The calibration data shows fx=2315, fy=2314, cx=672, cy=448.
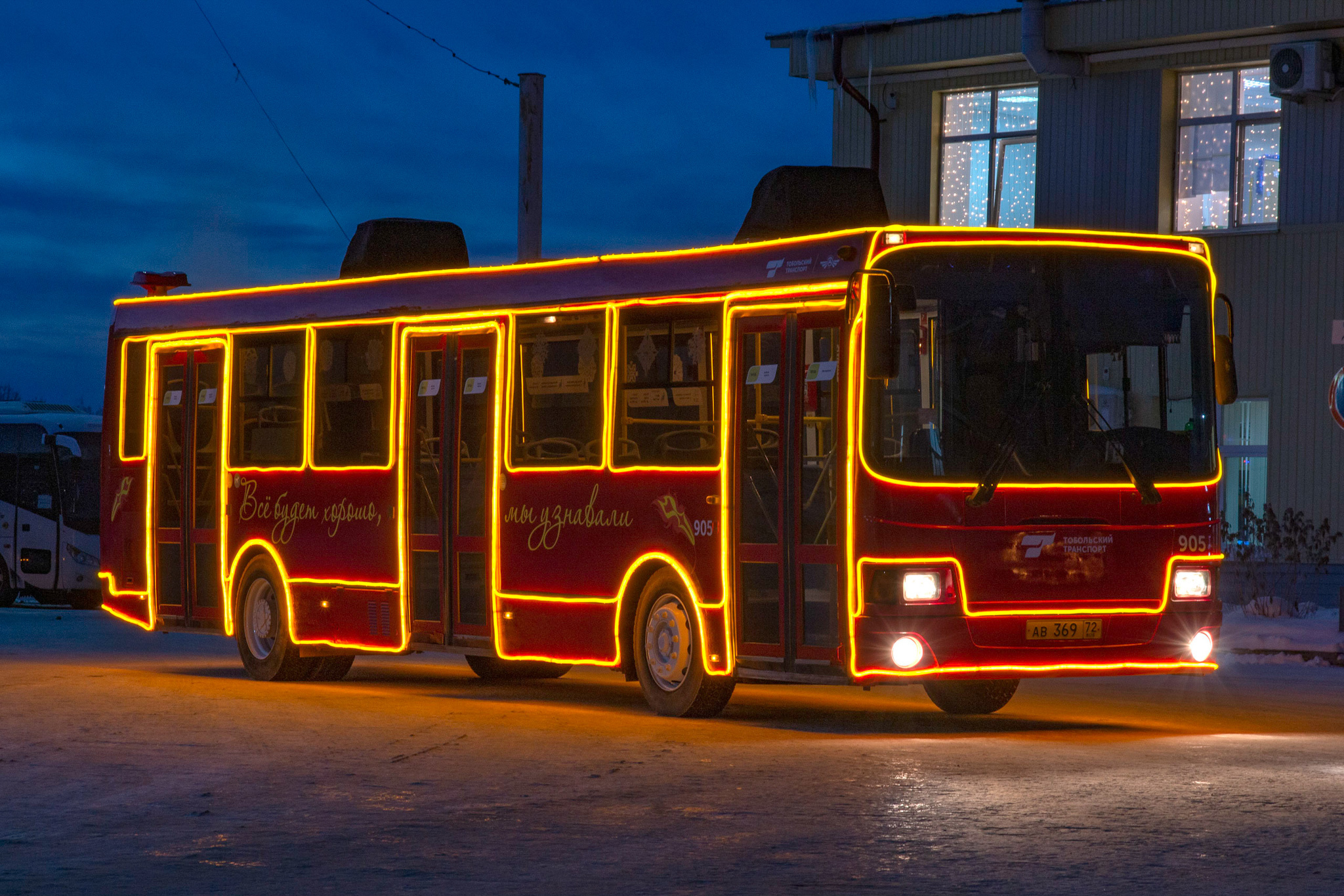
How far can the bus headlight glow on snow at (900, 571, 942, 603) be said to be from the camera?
13.1 metres

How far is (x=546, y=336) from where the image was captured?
15867 mm

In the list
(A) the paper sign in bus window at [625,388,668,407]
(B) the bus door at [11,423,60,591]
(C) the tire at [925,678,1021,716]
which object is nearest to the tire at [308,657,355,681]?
(A) the paper sign in bus window at [625,388,668,407]

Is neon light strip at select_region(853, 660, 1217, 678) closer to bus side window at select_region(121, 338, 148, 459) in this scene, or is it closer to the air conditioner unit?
bus side window at select_region(121, 338, 148, 459)

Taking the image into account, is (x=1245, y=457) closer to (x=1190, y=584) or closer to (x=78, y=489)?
(x=1190, y=584)

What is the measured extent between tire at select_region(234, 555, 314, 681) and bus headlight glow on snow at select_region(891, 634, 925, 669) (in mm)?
6627

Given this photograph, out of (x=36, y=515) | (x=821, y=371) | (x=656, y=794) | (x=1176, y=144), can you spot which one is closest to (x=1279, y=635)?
(x=1176, y=144)

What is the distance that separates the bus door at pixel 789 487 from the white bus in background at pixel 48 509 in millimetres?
23111

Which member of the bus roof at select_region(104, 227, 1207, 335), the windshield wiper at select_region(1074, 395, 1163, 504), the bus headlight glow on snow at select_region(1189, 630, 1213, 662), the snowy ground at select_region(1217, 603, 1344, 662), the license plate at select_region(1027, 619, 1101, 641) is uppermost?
the bus roof at select_region(104, 227, 1207, 335)

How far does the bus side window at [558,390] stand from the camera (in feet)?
50.6

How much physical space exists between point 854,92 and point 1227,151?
18.8 ft

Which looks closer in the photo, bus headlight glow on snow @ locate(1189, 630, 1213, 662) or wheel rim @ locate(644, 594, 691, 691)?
bus headlight glow on snow @ locate(1189, 630, 1213, 662)

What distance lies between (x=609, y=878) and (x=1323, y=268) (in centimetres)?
2215

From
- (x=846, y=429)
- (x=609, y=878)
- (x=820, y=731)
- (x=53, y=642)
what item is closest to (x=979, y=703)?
(x=820, y=731)

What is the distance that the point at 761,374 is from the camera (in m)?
14.1
